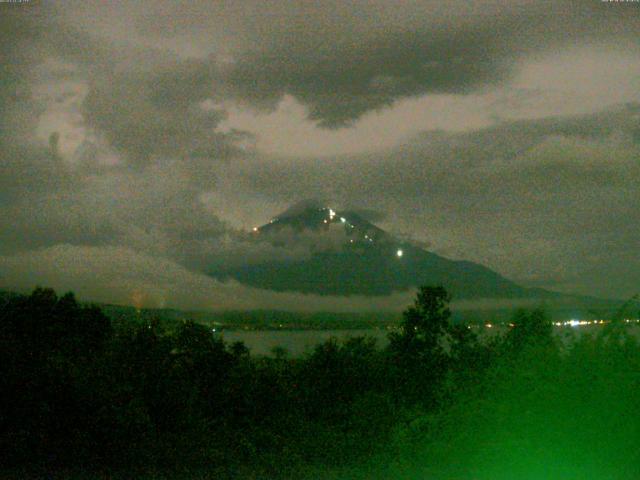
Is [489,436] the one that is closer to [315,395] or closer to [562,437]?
[562,437]

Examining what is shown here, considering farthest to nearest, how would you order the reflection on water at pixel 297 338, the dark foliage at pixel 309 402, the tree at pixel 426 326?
the tree at pixel 426 326, the reflection on water at pixel 297 338, the dark foliage at pixel 309 402

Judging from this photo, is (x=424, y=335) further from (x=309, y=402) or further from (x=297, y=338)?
(x=297, y=338)

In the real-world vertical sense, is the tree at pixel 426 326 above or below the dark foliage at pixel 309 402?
above

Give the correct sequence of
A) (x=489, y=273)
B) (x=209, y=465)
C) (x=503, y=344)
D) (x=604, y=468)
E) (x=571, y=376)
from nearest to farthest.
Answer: (x=604, y=468) < (x=571, y=376) < (x=209, y=465) < (x=503, y=344) < (x=489, y=273)

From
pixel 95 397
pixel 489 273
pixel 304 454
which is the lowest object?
pixel 304 454

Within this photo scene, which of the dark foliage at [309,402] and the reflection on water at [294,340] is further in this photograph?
the reflection on water at [294,340]

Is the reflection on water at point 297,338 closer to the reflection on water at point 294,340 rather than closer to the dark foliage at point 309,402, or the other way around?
the reflection on water at point 294,340

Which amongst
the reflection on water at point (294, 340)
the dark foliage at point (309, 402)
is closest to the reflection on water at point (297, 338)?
the reflection on water at point (294, 340)

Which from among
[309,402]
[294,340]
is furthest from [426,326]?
[294,340]

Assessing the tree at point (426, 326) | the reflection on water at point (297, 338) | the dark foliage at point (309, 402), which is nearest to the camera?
the dark foliage at point (309, 402)

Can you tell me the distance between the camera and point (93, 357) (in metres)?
12.6

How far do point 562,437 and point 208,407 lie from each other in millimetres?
6948

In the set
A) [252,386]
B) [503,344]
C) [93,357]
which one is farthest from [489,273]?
[93,357]

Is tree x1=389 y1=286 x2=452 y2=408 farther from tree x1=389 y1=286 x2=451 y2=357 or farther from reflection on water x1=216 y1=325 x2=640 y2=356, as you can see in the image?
reflection on water x1=216 y1=325 x2=640 y2=356
